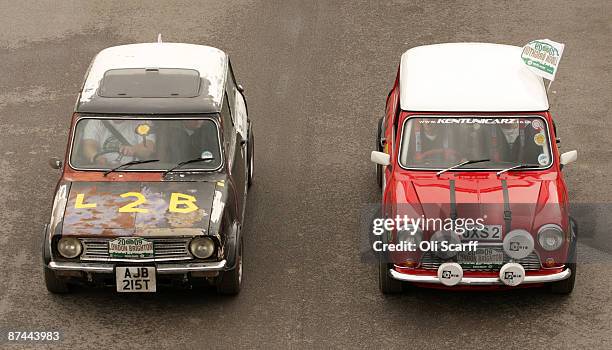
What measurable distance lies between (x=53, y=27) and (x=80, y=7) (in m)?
0.88

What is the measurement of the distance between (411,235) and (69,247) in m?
3.23

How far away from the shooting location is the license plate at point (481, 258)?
11.5m

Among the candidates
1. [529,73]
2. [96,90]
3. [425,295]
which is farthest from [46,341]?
[529,73]

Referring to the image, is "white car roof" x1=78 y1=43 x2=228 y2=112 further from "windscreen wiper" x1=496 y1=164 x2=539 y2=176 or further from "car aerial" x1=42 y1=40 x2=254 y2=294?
"windscreen wiper" x1=496 y1=164 x2=539 y2=176

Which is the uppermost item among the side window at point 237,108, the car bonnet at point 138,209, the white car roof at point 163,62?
the white car roof at point 163,62

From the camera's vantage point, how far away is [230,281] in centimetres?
1198

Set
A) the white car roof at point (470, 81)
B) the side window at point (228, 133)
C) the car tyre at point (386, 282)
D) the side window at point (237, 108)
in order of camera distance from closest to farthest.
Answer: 1. the car tyre at point (386, 282)
2. the white car roof at point (470, 81)
3. the side window at point (228, 133)
4. the side window at point (237, 108)

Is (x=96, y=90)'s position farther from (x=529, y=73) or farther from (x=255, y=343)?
(x=529, y=73)

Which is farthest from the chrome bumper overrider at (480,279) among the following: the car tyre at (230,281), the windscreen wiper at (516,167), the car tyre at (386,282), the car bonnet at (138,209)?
the car bonnet at (138,209)

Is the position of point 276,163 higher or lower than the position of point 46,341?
higher

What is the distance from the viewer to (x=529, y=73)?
13.1 metres

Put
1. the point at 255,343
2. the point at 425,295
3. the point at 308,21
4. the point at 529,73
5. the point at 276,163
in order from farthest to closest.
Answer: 1. the point at 308,21
2. the point at 276,163
3. the point at 529,73
4. the point at 425,295
5. the point at 255,343

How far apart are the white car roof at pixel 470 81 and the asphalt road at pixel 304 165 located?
1.75 metres

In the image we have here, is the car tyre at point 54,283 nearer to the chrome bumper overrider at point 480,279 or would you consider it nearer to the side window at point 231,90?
the side window at point 231,90
